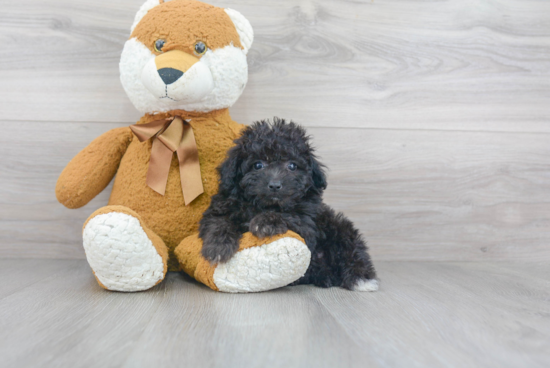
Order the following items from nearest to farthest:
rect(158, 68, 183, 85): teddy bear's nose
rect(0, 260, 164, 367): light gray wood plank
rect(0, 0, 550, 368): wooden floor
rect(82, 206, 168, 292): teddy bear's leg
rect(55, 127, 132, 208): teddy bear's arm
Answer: rect(0, 260, 164, 367): light gray wood plank < rect(82, 206, 168, 292): teddy bear's leg < rect(158, 68, 183, 85): teddy bear's nose < rect(55, 127, 132, 208): teddy bear's arm < rect(0, 0, 550, 368): wooden floor

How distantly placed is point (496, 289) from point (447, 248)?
36 cm

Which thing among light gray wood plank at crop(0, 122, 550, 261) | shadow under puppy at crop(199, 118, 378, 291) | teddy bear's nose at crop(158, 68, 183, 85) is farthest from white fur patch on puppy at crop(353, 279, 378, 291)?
teddy bear's nose at crop(158, 68, 183, 85)

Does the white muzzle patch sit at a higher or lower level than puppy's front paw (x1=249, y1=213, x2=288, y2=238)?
higher


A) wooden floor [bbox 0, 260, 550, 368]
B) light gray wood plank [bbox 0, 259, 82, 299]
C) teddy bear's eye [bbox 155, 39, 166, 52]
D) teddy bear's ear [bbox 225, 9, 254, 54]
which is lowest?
light gray wood plank [bbox 0, 259, 82, 299]

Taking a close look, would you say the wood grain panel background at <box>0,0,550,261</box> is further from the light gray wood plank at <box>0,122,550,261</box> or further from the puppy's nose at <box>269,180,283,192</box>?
the puppy's nose at <box>269,180,283,192</box>

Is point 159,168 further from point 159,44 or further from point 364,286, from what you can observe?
point 364,286

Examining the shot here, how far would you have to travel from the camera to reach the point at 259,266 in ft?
2.94

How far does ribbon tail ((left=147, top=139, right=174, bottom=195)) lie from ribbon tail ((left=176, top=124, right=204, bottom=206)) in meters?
0.03

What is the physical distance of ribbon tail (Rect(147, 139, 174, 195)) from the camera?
3.37ft

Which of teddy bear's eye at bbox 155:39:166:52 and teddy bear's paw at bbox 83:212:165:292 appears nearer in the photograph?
teddy bear's paw at bbox 83:212:165:292

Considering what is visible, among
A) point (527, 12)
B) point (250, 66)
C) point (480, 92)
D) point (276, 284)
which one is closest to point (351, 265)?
point (276, 284)

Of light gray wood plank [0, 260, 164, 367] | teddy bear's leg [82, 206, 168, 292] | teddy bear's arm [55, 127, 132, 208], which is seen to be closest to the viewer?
light gray wood plank [0, 260, 164, 367]

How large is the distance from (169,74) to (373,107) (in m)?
0.71

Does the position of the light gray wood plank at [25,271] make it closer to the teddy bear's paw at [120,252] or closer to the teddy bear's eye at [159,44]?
the teddy bear's paw at [120,252]
